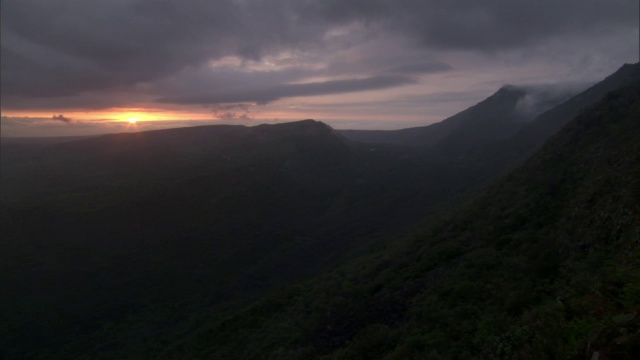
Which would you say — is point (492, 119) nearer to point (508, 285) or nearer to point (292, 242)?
point (292, 242)

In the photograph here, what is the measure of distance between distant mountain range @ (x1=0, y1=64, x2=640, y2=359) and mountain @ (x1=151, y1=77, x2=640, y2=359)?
0.11 m

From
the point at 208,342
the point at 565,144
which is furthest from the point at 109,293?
the point at 565,144

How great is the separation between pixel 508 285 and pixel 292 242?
35.3 m

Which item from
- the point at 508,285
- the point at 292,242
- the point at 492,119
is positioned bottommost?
the point at 292,242

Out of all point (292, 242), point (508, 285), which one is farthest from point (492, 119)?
point (508, 285)

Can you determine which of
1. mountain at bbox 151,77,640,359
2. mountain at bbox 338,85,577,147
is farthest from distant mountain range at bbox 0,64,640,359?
mountain at bbox 338,85,577,147

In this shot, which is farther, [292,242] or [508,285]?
[292,242]

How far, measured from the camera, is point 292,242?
47469mm

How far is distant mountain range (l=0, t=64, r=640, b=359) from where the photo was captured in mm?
15305

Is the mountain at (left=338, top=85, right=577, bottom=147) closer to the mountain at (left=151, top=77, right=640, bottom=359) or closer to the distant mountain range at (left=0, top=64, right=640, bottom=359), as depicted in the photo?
the distant mountain range at (left=0, top=64, right=640, bottom=359)

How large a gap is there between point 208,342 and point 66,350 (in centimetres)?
1024

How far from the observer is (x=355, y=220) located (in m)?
54.2

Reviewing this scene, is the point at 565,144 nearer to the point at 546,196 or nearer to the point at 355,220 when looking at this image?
the point at 546,196

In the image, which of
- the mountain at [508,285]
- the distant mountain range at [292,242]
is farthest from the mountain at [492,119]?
the mountain at [508,285]
